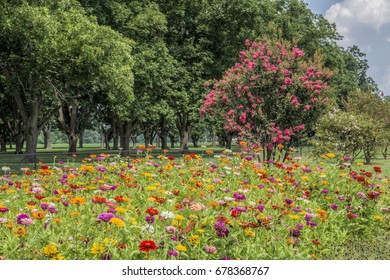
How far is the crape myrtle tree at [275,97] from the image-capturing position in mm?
15904

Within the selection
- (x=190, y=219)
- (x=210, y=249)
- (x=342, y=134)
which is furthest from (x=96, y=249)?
(x=342, y=134)

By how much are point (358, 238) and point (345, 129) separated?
15.2 m

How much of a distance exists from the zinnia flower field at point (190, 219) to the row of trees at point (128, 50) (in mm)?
10564

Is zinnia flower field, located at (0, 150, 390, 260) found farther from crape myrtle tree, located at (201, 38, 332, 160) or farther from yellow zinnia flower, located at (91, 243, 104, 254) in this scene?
crape myrtle tree, located at (201, 38, 332, 160)

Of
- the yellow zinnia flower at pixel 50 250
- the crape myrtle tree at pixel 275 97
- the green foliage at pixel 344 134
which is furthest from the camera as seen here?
the green foliage at pixel 344 134

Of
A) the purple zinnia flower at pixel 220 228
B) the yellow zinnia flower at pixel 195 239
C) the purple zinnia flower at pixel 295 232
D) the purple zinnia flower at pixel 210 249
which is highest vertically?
the purple zinnia flower at pixel 220 228

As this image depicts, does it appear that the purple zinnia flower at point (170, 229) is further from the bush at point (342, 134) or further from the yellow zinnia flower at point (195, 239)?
the bush at point (342, 134)

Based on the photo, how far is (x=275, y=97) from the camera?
53.0 ft

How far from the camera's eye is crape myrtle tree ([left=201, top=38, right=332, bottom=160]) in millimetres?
15904

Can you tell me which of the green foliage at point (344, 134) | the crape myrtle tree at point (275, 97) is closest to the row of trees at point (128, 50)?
the crape myrtle tree at point (275, 97)

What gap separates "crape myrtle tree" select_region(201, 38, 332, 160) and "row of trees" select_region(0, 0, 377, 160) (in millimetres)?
1258

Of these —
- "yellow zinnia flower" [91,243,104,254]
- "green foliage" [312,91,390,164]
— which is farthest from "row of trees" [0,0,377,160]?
"yellow zinnia flower" [91,243,104,254]

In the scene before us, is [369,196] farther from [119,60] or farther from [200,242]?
[119,60]
